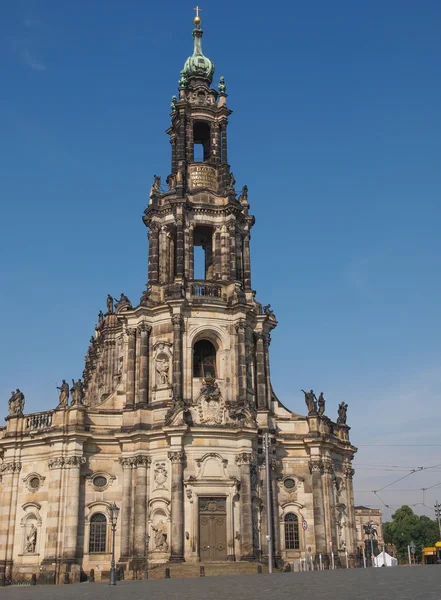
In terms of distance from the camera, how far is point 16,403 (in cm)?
4912

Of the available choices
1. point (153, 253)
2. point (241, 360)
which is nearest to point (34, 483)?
point (241, 360)

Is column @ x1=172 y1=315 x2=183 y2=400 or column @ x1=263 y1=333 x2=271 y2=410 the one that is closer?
column @ x1=172 y1=315 x2=183 y2=400

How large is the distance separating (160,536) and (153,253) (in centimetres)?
→ 1896

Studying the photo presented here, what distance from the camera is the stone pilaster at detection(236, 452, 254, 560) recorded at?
42.8 metres

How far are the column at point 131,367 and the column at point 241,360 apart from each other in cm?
682

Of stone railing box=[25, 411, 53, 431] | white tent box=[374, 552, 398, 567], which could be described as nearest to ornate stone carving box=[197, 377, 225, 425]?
stone railing box=[25, 411, 53, 431]

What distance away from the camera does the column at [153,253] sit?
50656mm

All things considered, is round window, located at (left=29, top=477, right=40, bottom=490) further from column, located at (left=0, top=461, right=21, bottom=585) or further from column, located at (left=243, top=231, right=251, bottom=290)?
column, located at (left=243, top=231, right=251, bottom=290)

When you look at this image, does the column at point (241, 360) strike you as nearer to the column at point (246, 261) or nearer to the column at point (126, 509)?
the column at point (246, 261)

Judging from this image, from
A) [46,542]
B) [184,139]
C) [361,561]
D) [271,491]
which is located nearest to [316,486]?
[271,491]

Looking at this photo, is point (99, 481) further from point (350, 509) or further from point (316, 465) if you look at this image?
point (350, 509)

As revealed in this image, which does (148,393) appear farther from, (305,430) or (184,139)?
(184,139)

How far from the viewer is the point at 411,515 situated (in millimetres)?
120750

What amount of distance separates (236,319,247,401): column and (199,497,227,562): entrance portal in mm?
6723
